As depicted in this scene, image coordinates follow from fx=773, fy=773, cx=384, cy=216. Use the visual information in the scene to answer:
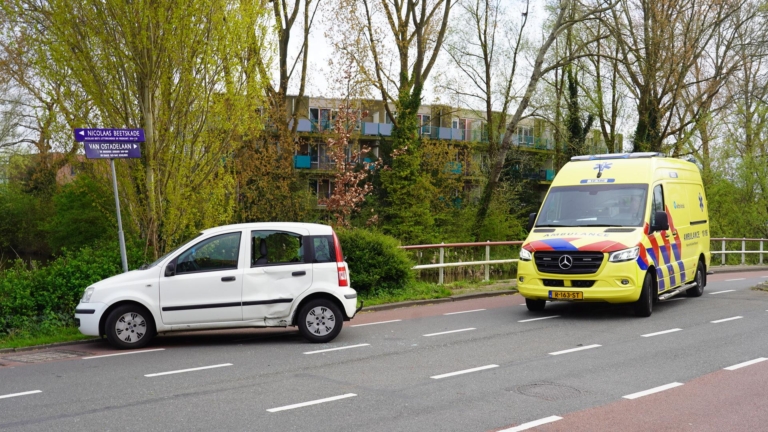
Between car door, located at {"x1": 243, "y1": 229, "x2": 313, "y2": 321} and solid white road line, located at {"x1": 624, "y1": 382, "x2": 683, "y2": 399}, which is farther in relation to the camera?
car door, located at {"x1": 243, "y1": 229, "x2": 313, "y2": 321}

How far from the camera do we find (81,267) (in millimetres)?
12516

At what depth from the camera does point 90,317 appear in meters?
10.8

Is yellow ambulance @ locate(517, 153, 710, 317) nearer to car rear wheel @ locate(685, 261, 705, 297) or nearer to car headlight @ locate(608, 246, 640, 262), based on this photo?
car headlight @ locate(608, 246, 640, 262)

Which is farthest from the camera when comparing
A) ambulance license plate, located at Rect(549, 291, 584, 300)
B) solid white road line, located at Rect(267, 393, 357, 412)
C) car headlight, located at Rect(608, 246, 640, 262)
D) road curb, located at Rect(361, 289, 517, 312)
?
road curb, located at Rect(361, 289, 517, 312)

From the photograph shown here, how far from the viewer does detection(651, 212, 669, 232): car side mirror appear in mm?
13664

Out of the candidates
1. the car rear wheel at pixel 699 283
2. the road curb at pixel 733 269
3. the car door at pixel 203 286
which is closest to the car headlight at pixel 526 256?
the car door at pixel 203 286

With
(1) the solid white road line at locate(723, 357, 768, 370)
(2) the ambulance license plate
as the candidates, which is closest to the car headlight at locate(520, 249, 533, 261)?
(2) the ambulance license plate

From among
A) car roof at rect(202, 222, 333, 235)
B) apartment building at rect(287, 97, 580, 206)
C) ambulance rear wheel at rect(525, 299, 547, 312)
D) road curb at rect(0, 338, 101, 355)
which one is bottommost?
road curb at rect(0, 338, 101, 355)

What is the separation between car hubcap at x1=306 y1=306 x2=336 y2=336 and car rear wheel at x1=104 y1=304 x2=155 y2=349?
2.23 meters

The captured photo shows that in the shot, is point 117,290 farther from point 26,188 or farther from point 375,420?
point 26,188

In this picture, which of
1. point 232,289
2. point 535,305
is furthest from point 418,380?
point 535,305

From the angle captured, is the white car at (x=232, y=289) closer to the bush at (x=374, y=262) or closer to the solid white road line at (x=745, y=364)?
the bush at (x=374, y=262)

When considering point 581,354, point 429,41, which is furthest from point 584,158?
point 429,41

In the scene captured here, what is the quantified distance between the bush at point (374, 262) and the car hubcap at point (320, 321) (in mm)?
4402
